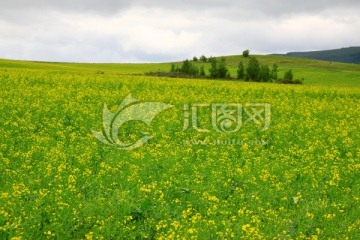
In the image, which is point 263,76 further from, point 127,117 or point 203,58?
point 127,117

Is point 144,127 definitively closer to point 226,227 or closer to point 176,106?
point 176,106

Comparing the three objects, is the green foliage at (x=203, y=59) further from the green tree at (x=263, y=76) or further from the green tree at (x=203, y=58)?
the green tree at (x=263, y=76)

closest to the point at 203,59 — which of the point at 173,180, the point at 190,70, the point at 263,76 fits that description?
the point at 190,70

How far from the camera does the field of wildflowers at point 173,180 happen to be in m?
7.36

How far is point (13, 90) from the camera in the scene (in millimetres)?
21672

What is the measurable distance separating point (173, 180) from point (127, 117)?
7885 millimetres

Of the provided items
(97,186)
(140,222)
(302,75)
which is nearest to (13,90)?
(97,186)

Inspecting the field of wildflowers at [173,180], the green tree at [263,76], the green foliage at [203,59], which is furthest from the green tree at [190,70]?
the field of wildflowers at [173,180]

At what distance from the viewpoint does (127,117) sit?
16.9 m

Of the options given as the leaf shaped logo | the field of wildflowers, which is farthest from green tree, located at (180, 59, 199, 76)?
the field of wildflowers

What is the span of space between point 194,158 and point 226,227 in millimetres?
4469

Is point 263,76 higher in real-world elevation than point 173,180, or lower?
higher

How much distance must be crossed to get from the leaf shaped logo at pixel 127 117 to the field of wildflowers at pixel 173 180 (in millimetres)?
379

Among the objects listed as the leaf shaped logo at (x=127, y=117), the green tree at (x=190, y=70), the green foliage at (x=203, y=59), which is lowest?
the leaf shaped logo at (x=127, y=117)
